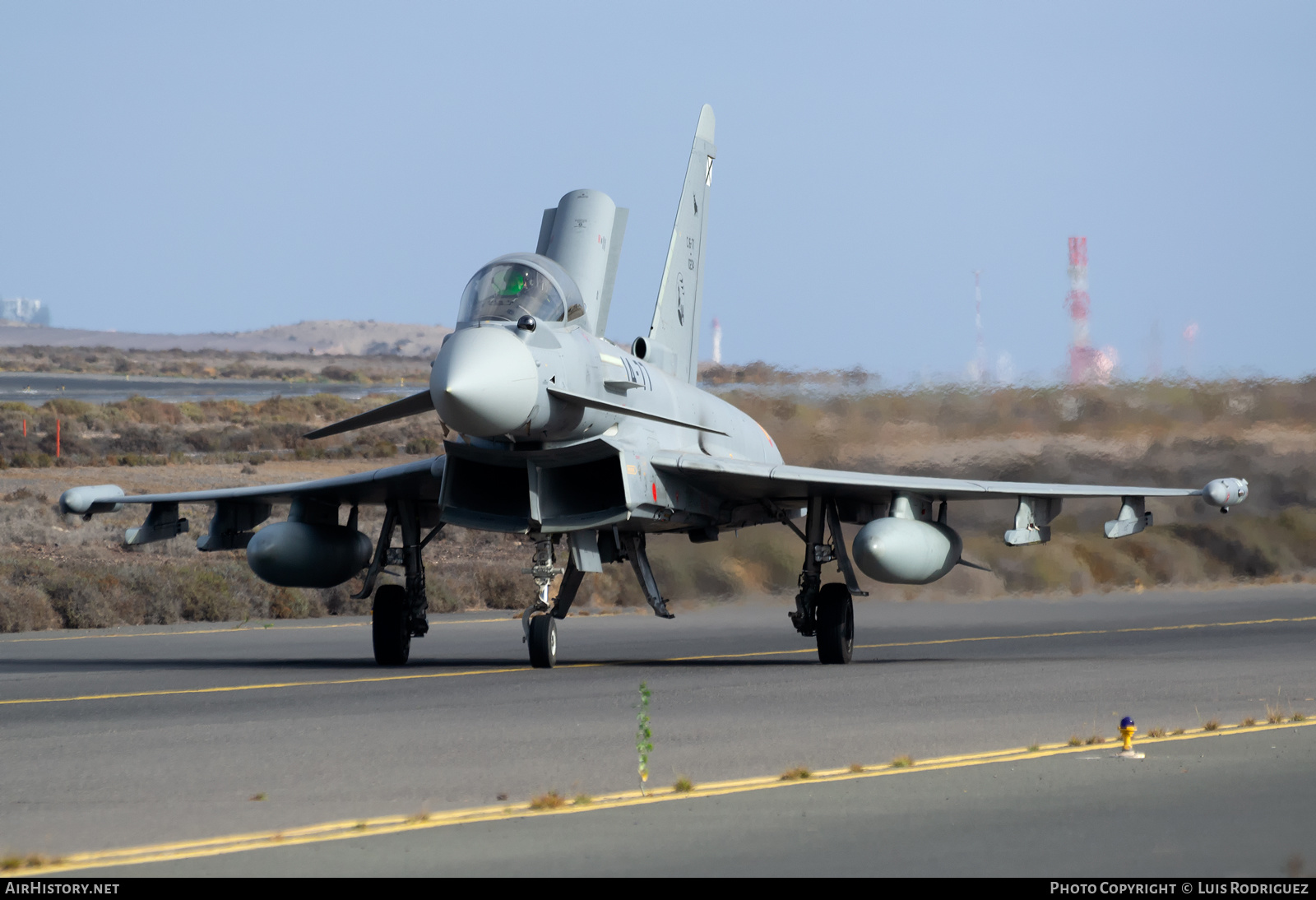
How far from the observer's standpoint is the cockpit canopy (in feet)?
54.9

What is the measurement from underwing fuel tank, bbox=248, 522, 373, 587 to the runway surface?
108cm

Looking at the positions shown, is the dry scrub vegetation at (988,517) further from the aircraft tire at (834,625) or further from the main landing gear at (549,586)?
the main landing gear at (549,586)

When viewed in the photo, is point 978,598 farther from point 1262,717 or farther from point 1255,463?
point 1262,717

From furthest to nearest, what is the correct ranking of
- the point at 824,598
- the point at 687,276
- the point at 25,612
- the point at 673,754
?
the point at 25,612 < the point at 687,276 < the point at 824,598 < the point at 673,754

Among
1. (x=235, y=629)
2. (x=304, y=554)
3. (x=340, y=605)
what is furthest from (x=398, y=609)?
(x=340, y=605)

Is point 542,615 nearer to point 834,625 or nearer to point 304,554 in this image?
point 834,625

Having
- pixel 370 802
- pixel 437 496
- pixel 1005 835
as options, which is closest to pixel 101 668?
pixel 437 496

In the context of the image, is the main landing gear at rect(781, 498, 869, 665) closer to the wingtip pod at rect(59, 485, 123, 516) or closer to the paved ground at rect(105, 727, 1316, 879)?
the wingtip pod at rect(59, 485, 123, 516)

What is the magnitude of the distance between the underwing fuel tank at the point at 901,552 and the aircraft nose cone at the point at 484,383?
4.15 metres

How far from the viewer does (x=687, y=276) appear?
2375 centimetres

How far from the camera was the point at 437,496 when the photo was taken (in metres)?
20.2

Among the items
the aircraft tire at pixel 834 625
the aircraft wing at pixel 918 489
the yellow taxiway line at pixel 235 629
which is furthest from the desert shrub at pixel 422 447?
the aircraft tire at pixel 834 625

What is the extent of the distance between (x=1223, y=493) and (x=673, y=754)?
1124 centimetres

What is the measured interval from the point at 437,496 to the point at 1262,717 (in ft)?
35.6
